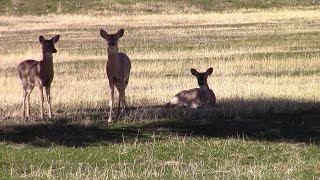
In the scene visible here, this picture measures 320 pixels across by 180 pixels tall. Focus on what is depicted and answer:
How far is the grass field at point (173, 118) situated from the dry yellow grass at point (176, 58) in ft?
0.19

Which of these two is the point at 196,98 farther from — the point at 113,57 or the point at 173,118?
the point at 113,57

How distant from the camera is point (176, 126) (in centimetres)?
1525

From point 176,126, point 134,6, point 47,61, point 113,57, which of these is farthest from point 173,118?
point 134,6

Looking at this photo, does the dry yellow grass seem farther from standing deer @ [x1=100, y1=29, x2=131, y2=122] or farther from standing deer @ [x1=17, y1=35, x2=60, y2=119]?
standing deer @ [x1=100, y1=29, x2=131, y2=122]

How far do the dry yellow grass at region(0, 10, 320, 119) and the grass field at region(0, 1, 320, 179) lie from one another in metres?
0.06

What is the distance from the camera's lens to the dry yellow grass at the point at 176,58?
20797mm

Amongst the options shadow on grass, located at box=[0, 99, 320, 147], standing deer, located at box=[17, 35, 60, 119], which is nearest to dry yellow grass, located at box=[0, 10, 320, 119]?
standing deer, located at box=[17, 35, 60, 119]

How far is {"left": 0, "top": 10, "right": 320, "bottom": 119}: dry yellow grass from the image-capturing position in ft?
68.2

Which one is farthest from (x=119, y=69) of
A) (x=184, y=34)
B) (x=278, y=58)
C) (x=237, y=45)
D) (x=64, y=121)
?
(x=184, y=34)

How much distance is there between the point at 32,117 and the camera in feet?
55.2

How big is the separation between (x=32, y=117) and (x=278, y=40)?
24407 mm

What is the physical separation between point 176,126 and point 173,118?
3.81 feet

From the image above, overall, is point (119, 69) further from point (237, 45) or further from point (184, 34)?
point (184, 34)

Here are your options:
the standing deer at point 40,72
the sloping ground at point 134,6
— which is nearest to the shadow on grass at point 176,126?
the standing deer at point 40,72
